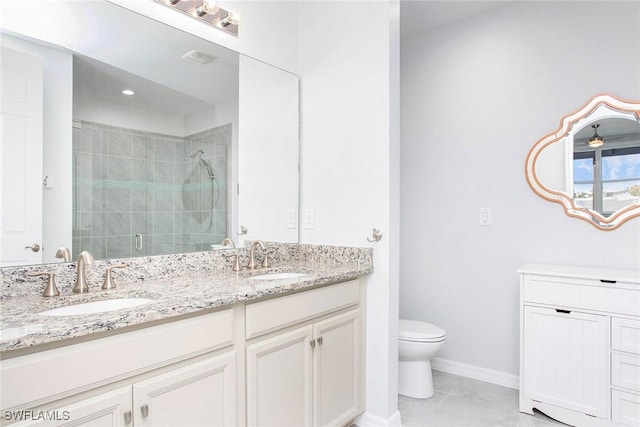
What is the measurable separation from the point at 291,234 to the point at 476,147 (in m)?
1.53

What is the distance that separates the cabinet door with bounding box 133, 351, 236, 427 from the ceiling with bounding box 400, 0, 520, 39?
8.40ft

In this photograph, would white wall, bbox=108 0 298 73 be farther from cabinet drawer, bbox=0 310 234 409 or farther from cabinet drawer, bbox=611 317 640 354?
cabinet drawer, bbox=611 317 640 354

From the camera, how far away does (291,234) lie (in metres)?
2.35

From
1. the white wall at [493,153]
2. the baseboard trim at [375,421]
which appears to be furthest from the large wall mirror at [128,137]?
the white wall at [493,153]

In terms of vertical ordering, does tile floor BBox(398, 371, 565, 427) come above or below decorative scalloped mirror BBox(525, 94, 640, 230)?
below

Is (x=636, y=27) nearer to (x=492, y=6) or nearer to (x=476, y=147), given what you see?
(x=492, y=6)

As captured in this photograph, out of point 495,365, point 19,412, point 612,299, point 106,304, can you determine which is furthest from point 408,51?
point 19,412

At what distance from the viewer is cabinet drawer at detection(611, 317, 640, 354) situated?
1904 mm

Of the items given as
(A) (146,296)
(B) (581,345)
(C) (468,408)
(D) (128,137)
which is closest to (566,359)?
(B) (581,345)

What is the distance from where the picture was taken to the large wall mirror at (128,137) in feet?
4.39

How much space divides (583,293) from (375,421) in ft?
4.35

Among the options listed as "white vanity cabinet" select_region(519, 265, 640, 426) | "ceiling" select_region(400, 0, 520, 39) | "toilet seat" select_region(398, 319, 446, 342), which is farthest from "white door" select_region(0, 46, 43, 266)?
"white vanity cabinet" select_region(519, 265, 640, 426)

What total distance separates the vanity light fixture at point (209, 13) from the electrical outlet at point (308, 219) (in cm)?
108

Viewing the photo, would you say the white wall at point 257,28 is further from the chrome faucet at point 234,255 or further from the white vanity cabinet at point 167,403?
the white vanity cabinet at point 167,403
